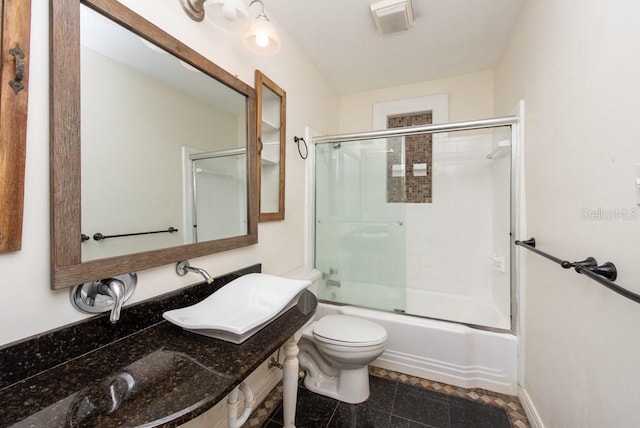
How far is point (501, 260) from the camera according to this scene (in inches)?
82.4

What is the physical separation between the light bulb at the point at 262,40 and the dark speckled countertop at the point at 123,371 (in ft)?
3.99

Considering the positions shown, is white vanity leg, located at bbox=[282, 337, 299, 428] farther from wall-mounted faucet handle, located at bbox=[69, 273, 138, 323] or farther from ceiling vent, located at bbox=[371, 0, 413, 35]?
ceiling vent, located at bbox=[371, 0, 413, 35]

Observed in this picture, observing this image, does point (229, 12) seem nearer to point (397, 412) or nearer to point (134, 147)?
point (134, 147)

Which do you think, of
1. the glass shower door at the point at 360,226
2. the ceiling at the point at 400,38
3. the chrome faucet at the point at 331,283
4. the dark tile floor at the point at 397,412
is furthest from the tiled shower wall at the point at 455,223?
the dark tile floor at the point at 397,412

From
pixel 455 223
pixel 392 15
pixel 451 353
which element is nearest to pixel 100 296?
pixel 451 353

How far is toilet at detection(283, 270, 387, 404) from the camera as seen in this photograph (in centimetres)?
155

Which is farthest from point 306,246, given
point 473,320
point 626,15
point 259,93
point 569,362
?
point 626,15

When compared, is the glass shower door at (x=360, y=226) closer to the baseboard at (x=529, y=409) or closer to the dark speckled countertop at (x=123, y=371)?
the baseboard at (x=529, y=409)

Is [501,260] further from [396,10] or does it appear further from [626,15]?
[396,10]

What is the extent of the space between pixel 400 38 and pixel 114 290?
7.29 feet

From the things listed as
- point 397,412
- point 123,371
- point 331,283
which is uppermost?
point 123,371

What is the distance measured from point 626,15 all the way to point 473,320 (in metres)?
1.95

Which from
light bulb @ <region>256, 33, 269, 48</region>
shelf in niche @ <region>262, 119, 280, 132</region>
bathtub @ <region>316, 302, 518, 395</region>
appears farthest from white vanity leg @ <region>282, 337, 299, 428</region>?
light bulb @ <region>256, 33, 269, 48</region>

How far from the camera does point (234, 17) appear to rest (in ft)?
3.75
